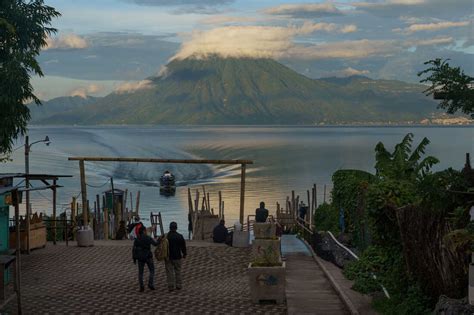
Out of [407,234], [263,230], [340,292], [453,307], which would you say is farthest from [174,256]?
[453,307]

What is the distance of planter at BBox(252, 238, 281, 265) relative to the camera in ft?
62.4

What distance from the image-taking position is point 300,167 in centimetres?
14338

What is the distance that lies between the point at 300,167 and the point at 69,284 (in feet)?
403

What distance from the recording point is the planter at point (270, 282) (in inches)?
728

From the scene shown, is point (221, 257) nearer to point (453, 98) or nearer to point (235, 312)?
point (235, 312)

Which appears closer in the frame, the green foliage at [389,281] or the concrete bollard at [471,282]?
the concrete bollard at [471,282]

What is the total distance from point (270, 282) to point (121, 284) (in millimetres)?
5252

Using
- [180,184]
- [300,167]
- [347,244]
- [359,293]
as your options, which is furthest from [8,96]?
[300,167]

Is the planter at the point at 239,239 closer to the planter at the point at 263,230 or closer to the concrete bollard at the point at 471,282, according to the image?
the planter at the point at 263,230

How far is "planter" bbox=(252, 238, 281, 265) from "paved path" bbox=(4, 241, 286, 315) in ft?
3.62

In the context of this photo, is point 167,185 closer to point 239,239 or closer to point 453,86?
point 239,239

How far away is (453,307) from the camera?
11.8 meters

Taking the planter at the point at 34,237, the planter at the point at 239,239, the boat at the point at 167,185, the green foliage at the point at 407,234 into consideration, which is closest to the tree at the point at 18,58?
the planter at the point at 34,237

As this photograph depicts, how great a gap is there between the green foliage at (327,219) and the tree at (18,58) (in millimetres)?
14588
